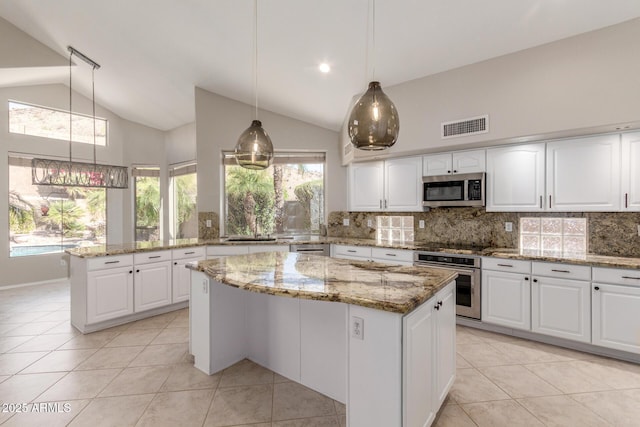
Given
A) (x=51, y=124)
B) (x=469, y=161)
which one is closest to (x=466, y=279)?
(x=469, y=161)

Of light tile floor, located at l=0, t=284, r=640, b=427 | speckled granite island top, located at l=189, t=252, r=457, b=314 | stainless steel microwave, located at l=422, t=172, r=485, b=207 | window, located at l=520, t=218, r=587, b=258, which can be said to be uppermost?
stainless steel microwave, located at l=422, t=172, r=485, b=207

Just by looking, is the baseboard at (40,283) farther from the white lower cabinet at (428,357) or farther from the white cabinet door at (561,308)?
the white cabinet door at (561,308)

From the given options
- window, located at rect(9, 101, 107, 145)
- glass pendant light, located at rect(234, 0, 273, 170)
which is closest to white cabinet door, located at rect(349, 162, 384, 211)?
glass pendant light, located at rect(234, 0, 273, 170)

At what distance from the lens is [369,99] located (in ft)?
5.66

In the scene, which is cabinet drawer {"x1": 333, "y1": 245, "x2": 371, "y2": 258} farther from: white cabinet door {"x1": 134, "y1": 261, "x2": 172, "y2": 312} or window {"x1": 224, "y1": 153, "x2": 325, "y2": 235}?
white cabinet door {"x1": 134, "y1": 261, "x2": 172, "y2": 312}

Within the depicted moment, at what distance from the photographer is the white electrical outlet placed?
1.50 metres

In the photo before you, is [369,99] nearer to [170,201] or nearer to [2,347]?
[2,347]

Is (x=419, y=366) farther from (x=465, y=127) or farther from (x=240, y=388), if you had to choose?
(x=465, y=127)

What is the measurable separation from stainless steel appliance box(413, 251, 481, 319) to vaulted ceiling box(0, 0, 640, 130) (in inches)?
85.2

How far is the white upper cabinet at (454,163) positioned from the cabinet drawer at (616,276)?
57.5 inches

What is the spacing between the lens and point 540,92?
2.91m

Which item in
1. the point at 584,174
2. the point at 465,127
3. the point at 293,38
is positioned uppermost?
the point at 293,38

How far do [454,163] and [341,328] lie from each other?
2.65 m

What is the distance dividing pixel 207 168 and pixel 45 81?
3528mm
